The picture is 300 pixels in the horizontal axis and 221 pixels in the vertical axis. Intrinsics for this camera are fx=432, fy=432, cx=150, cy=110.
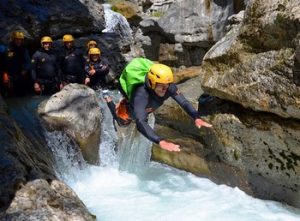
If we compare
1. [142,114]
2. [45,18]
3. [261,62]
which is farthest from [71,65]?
[261,62]

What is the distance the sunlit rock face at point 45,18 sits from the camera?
13336mm

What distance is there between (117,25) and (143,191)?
29.2ft

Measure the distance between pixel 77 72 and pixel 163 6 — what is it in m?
6.65

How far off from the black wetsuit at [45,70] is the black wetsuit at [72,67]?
279 millimetres

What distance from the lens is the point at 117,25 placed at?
16578 millimetres

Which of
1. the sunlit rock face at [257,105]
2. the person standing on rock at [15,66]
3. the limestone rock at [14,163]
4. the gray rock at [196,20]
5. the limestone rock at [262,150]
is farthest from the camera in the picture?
the gray rock at [196,20]

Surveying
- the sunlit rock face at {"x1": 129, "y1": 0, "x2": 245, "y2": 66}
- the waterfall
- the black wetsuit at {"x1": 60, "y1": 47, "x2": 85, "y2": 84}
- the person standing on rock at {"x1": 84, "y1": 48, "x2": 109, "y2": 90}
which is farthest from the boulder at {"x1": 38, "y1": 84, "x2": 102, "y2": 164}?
the waterfall

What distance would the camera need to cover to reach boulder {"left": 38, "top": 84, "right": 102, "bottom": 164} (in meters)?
9.92

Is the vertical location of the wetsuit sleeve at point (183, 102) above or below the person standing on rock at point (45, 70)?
above

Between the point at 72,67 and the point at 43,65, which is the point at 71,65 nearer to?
the point at 72,67

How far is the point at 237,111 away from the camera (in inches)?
334

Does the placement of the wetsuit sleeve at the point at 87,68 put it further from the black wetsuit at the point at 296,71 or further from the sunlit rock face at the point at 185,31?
the black wetsuit at the point at 296,71

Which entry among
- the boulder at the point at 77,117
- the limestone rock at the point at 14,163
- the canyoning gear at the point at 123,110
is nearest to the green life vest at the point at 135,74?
the canyoning gear at the point at 123,110

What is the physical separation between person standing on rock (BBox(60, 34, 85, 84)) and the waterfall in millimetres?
3803
